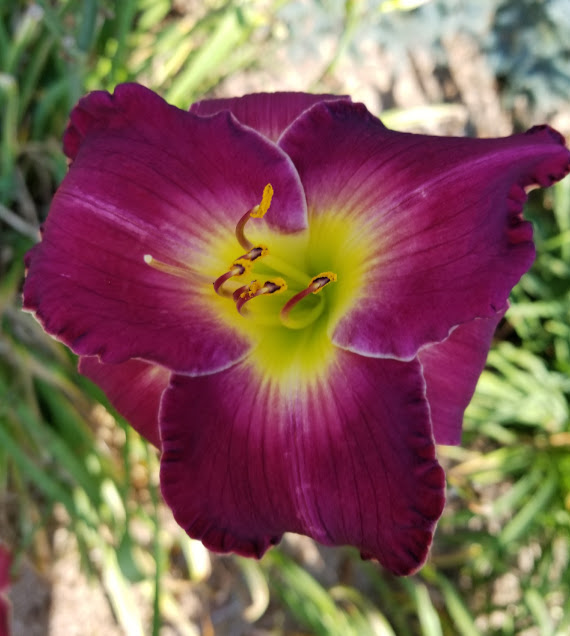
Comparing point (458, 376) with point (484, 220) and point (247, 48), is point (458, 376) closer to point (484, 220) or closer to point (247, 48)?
A: point (484, 220)

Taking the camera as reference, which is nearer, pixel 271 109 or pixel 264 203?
pixel 264 203

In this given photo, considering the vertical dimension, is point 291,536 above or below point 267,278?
below

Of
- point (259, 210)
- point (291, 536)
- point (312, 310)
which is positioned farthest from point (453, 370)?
point (291, 536)

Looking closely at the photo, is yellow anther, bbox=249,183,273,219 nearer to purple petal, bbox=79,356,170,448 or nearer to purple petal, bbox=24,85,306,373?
purple petal, bbox=24,85,306,373

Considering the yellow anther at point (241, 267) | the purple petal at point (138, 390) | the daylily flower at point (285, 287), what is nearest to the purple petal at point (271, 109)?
the daylily flower at point (285, 287)

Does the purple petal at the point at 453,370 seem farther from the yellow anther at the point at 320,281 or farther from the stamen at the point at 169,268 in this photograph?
the stamen at the point at 169,268

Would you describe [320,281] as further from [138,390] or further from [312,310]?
[138,390]

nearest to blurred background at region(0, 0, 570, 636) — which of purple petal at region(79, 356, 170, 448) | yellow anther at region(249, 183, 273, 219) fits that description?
purple petal at region(79, 356, 170, 448)
